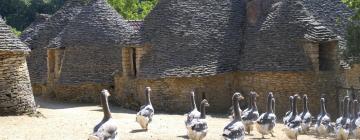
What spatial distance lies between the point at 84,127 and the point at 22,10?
131 feet

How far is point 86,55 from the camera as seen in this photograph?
27484 mm

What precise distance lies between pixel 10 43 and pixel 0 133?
13.9 feet

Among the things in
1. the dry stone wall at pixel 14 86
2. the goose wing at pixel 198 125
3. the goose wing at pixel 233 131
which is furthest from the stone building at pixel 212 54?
the goose wing at pixel 233 131

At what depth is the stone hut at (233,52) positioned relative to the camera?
22125 millimetres

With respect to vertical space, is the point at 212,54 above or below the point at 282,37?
below

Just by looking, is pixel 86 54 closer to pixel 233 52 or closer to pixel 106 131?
pixel 233 52

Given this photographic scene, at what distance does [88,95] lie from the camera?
27.1 m

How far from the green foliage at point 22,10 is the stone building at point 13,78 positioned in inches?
1428

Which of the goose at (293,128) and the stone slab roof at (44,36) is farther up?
the stone slab roof at (44,36)

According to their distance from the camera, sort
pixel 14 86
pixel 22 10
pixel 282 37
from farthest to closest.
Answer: pixel 22 10 < pixel 282 37 < pixel 14 86

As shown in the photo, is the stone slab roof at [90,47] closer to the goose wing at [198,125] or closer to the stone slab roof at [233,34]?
the stone slab roof at [233,34]

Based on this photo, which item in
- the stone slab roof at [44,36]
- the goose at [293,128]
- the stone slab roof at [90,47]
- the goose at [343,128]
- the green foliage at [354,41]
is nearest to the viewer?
the goose at [293,128]

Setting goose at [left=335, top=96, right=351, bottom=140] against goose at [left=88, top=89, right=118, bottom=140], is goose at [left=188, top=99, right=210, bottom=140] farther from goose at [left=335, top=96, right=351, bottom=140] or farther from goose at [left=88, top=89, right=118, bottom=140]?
goose at [left=335, top=96, right=351, bottom=140]

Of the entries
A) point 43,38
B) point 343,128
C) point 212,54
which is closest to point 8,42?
point 212,54
